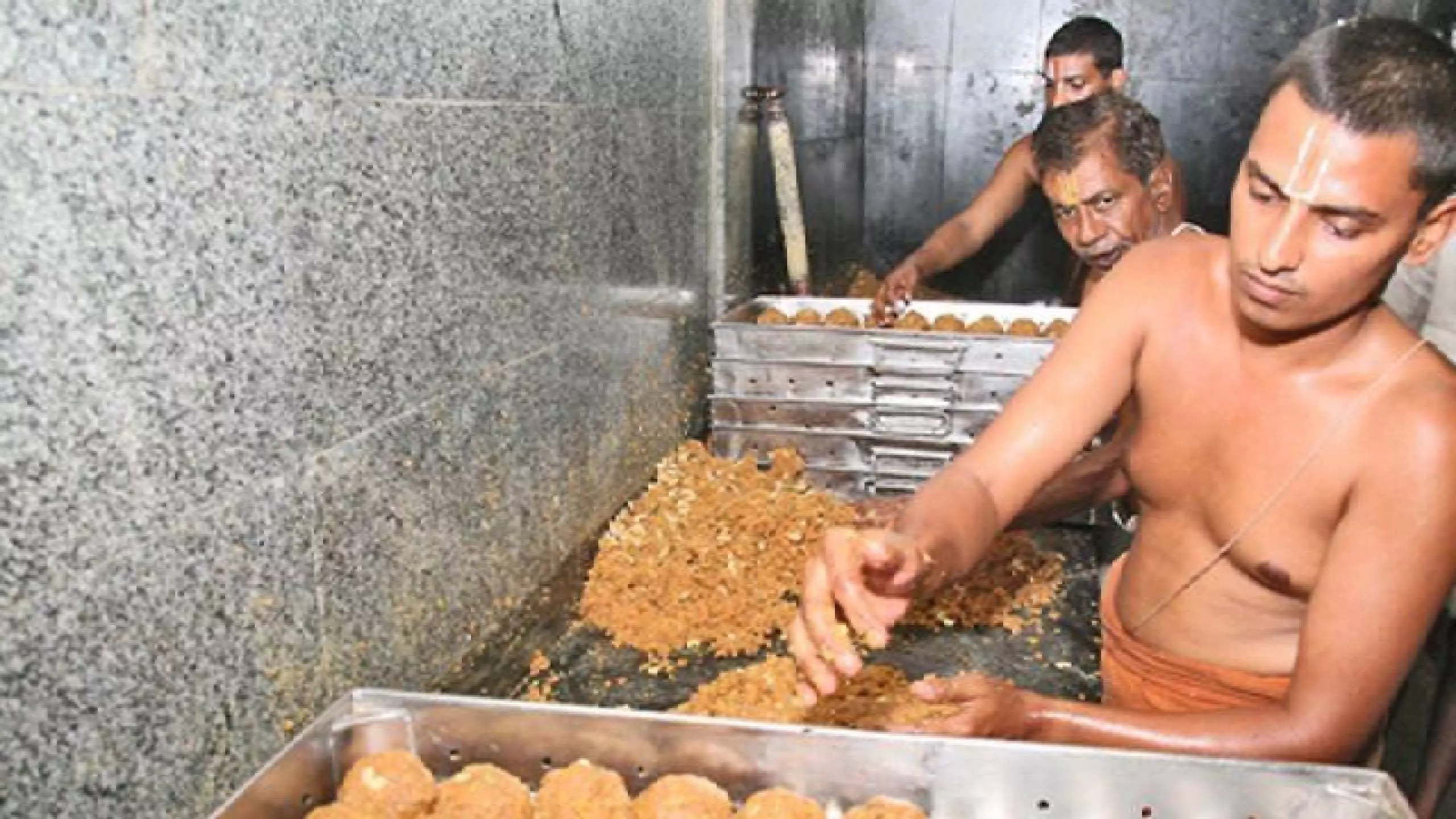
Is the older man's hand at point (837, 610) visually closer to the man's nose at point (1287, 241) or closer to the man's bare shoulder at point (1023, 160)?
the man's nose at point (1287, 241)

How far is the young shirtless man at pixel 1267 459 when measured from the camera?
1.86m

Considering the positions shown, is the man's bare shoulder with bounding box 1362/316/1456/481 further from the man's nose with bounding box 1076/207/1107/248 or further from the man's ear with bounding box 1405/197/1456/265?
the man's nose with bounding box 1076/207/1107/248

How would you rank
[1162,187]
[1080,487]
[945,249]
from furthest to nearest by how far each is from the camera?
[945,249], [1162,187], [1080,487]

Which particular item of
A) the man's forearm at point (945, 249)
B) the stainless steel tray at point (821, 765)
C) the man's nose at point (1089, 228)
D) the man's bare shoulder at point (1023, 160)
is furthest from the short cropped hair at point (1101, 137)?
the stainless steel tray at point (821, 765)

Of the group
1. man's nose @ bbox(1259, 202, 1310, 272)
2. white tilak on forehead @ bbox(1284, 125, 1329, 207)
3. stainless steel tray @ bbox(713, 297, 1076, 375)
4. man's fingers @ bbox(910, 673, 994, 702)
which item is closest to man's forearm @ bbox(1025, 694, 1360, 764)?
man's fingers @ bbox(910, 673, 994, 702)

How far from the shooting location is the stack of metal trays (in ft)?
14.2

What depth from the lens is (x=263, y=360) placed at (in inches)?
80.5

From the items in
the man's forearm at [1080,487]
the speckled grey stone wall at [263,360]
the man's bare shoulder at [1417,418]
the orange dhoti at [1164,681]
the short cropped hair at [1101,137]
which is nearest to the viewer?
the speckled grey stone wall at [263,360]

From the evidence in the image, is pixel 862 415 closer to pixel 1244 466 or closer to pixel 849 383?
pixel 849 383

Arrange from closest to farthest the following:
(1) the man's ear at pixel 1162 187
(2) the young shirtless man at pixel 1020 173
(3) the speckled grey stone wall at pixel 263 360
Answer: (3) the speckled grey stone wall at pixel 263 360 → (1) the man's ear at pixel 1162 187 → (2) the young shirtless man at pixel 1020 173

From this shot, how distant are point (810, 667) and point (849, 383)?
9.26 feet

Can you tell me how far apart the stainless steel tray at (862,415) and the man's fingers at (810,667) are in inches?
107

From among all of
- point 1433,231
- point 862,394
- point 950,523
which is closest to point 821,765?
point 950,523

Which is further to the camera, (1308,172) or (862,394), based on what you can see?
(862,394)
